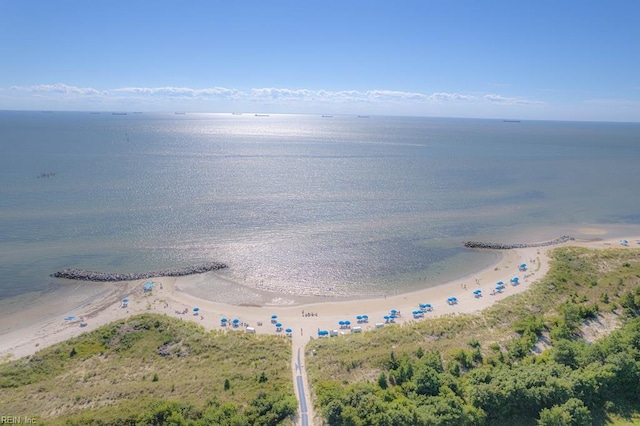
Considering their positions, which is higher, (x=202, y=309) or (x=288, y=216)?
(x=288, y=216)

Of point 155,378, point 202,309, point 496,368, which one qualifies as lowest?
point 202,309

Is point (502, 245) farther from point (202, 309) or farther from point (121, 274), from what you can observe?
point (121, 274)

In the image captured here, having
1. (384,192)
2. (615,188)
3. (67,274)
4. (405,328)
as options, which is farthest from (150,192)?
(615,188)

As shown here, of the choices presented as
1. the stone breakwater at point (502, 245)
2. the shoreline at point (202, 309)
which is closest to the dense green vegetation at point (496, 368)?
the shoreline at point (202, 309)

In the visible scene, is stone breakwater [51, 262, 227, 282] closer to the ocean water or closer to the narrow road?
the ocean water

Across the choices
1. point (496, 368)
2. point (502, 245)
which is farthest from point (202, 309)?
point (502, 245)

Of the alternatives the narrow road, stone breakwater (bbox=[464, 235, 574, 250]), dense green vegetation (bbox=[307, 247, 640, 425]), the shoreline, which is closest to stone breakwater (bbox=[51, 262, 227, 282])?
the shoreline

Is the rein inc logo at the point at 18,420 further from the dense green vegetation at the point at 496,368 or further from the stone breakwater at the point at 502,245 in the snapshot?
the stone breakwater at the point at 502,245
